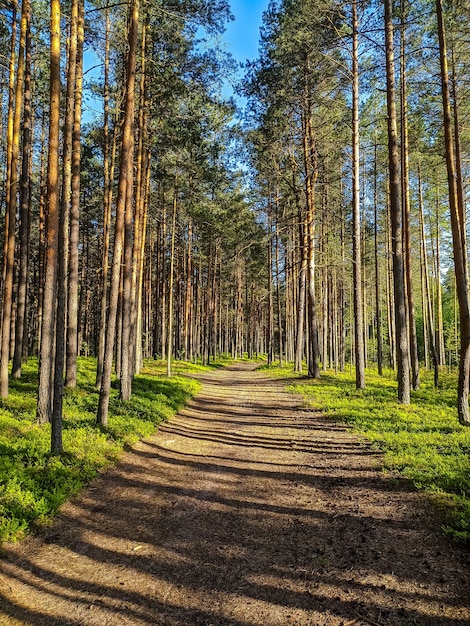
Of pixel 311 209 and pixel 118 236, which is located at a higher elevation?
pixel 311 209

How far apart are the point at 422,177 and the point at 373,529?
24.9 metres

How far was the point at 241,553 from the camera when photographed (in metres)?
4.36

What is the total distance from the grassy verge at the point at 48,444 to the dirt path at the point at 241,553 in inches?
12.4

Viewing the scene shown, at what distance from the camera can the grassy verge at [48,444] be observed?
509 centimetres

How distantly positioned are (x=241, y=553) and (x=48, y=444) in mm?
4562

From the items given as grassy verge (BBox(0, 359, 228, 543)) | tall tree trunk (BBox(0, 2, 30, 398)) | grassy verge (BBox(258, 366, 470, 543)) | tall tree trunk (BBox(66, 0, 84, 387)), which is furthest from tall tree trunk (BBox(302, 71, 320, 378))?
tall tree trunk (BBox(0, 2, 30, 398))

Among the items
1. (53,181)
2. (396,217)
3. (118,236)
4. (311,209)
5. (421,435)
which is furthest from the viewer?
(311,209)

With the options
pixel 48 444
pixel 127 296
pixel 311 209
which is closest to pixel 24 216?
pixel 127 296

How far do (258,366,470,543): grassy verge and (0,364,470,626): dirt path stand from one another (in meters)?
0.35

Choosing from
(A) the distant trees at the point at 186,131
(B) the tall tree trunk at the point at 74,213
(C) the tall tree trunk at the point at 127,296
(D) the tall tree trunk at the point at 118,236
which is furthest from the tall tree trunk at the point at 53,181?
(B) the tall tree trunk at the point at 74,213

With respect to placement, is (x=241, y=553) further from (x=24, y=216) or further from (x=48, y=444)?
(x=24, y=216)

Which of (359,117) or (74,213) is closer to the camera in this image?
(74,213)

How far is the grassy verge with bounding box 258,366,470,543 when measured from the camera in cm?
520

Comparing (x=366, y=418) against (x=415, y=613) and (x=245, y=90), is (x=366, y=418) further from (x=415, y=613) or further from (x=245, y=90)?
(x=245, y=90)
